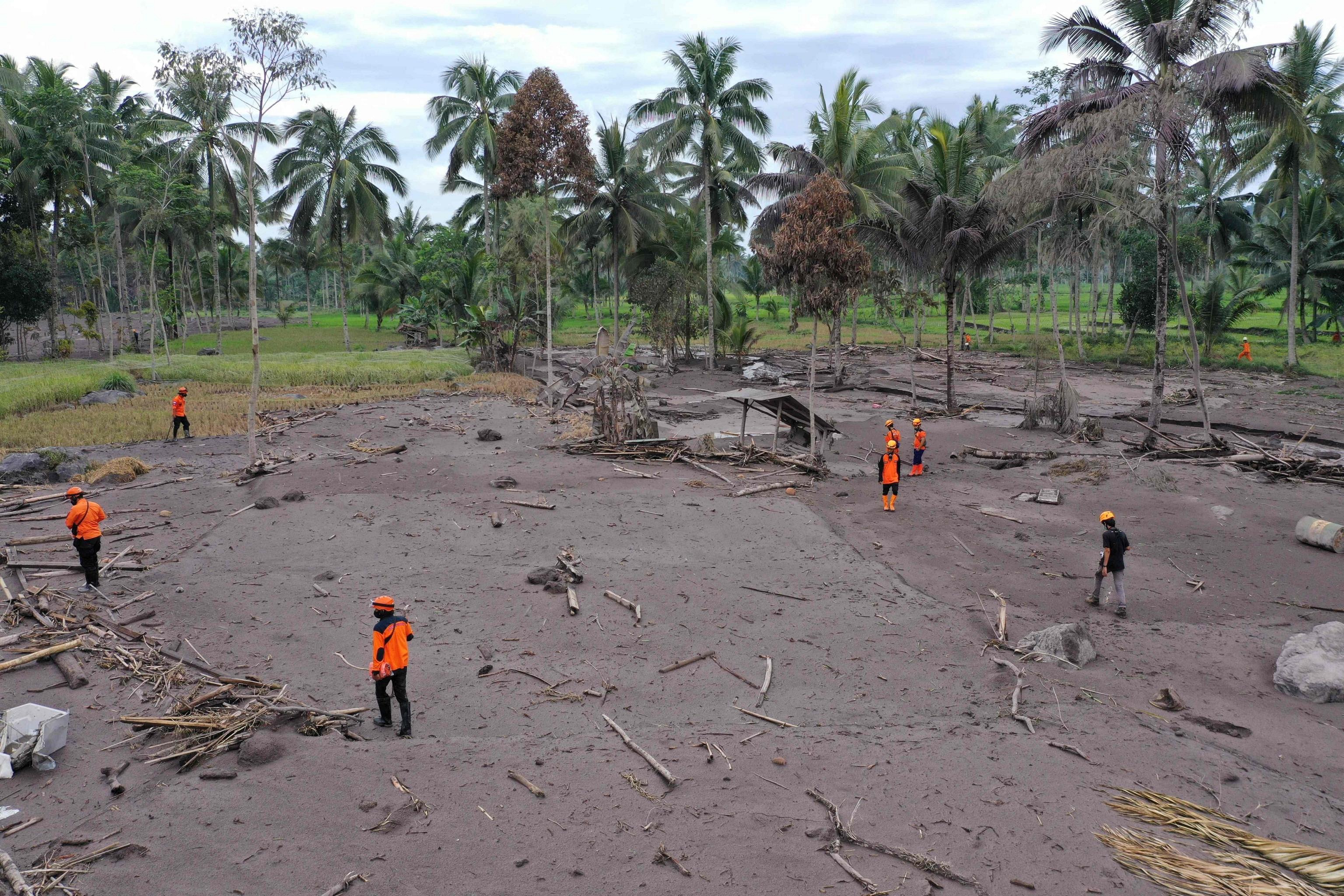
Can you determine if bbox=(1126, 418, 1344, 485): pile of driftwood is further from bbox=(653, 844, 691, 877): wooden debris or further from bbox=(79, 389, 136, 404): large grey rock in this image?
bbox=(79, 389, 136, 404): large grey rock

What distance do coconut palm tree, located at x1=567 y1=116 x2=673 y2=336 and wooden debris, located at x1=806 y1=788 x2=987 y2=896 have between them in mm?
31737

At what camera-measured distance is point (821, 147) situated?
32219mm

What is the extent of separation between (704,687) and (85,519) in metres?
8.15

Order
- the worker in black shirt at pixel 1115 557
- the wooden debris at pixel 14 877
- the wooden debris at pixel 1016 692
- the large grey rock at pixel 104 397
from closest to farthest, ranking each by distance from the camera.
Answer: the wooden debris at pixel 14 877 → the wooden debris at pixel 1016 692 → the worker in black shirt at pixel 1115 557 → the large grey rock at pixel 104 397

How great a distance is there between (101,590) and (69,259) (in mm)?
63093

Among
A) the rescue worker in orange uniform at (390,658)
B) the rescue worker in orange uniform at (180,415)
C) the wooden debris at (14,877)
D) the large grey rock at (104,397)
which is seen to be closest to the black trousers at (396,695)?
the rescue worker in orange uniform at (390,658)

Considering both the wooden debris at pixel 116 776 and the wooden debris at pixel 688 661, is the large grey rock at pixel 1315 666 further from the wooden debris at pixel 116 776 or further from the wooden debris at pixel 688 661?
the wooden debris at pixel 116 776

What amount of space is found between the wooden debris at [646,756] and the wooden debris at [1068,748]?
3.44 metres

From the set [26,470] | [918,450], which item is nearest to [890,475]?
[918,450]

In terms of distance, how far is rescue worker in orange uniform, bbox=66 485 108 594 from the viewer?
34.2 ft

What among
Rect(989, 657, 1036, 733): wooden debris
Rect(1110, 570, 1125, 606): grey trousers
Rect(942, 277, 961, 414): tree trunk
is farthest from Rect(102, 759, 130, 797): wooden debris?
Rect(942, 277, 961, 414): tree trunk

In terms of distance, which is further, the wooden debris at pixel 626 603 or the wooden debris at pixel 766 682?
the wooden debris at pixel 626 603

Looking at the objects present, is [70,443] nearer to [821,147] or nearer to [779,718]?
[779,718]

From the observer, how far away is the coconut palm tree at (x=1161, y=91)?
18.5 metres
